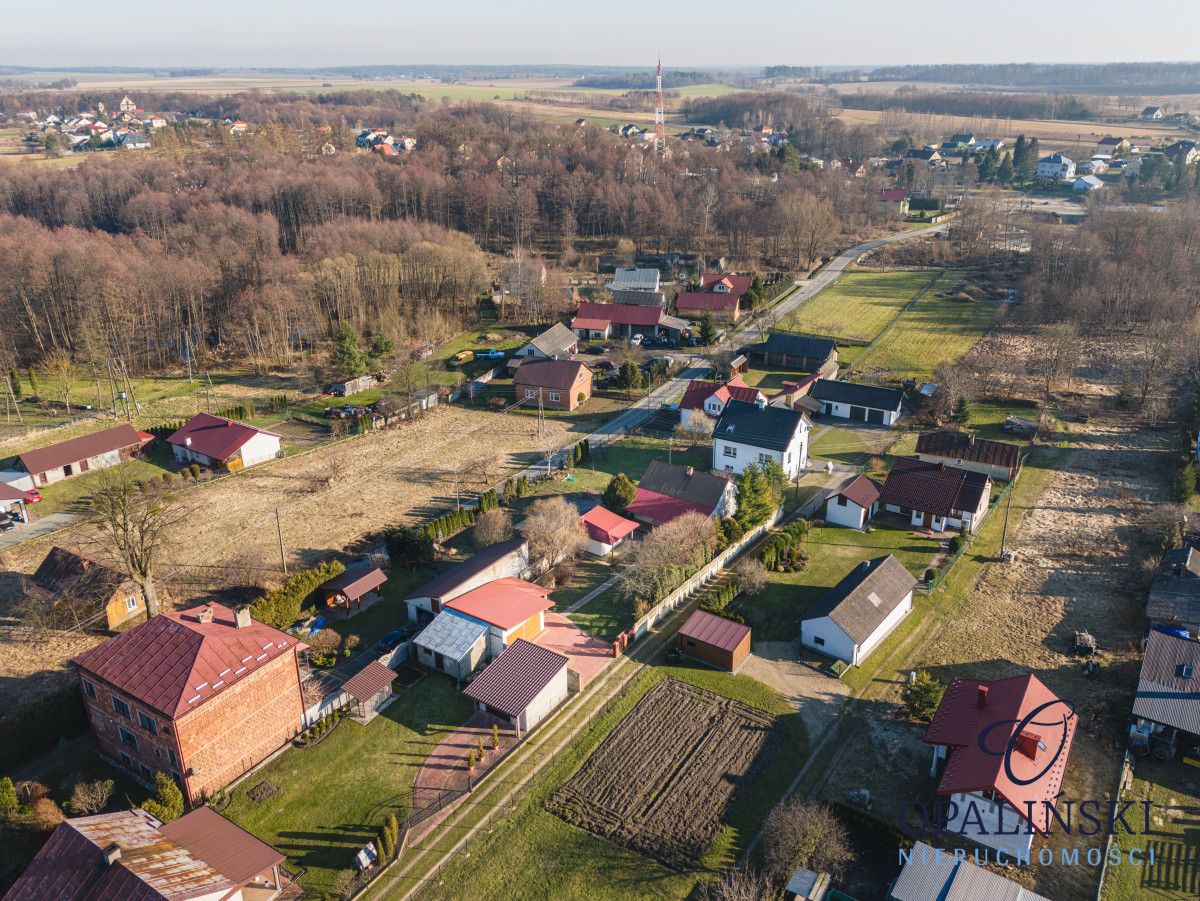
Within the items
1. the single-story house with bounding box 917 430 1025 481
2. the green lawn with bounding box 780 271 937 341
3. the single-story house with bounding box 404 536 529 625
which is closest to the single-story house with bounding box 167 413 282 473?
the single-story house with bounding box 404 536 529 625

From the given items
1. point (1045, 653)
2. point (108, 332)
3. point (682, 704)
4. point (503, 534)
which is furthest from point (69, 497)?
point (1045, 653)

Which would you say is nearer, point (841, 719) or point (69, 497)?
point (841, 719)

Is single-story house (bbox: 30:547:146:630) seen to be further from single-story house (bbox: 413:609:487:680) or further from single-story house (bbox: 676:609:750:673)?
single-story house (bbox: 676:609:750:673)

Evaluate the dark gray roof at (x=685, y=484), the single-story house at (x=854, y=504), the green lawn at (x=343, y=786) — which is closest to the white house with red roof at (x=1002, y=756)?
the single-story house at (x=854, y=504)

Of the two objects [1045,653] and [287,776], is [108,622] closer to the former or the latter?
[287,776]

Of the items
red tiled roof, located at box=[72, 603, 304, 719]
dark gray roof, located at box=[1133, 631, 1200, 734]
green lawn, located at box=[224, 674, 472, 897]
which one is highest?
red tiled roof, located at box=[72, 603, 304, 719]

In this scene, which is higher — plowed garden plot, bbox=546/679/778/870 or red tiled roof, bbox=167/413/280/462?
red tiled roof, bbox=167/413/280/462
